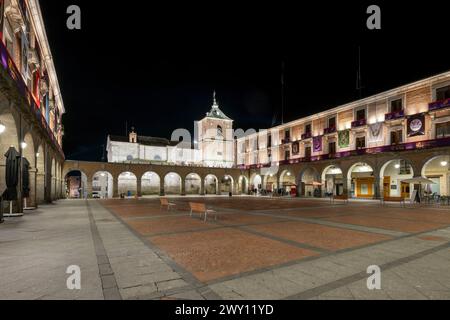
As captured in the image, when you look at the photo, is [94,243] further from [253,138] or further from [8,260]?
[253,138]

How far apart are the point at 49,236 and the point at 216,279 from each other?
20.0 ft

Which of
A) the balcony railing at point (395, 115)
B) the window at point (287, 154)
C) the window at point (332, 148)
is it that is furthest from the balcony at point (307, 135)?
the balcony railing at point (395, 115)

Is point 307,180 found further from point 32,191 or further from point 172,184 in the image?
point 32,191

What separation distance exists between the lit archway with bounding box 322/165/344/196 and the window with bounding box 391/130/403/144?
7.31 m

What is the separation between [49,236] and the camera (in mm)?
7336

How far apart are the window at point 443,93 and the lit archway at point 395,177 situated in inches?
263

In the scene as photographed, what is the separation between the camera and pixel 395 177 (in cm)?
2748

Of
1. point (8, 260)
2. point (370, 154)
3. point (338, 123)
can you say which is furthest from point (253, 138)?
point (8, 260)

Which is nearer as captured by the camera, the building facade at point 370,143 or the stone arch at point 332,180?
the building facade at point 370,143

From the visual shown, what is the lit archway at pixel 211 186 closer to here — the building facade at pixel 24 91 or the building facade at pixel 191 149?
Result: the building facade at pixel 191 149

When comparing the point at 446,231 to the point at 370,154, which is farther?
the point at 370,154

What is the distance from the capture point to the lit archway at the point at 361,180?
2950 cm

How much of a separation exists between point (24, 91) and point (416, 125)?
101ft

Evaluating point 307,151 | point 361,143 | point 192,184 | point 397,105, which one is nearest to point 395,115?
point 397,105
